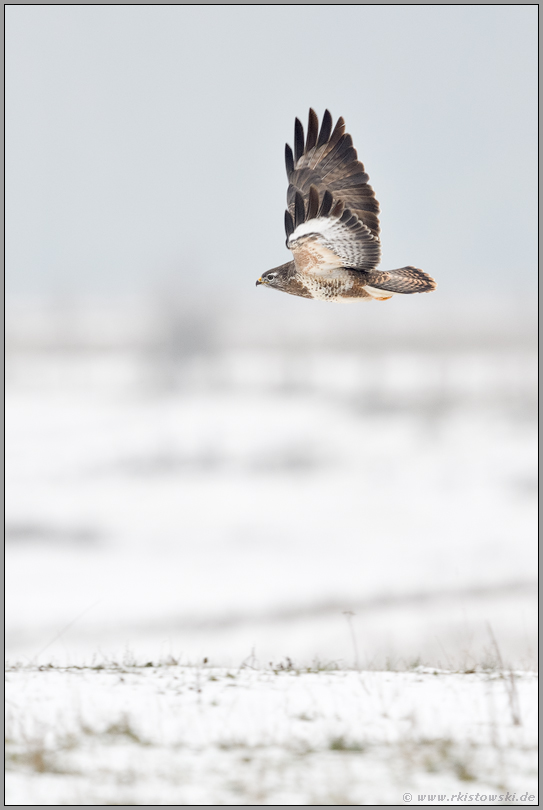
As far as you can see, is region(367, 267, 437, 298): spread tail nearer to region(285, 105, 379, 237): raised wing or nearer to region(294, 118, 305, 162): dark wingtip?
region(285, 105, 379, 237): raised wing

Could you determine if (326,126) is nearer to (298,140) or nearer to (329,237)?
(298,140)

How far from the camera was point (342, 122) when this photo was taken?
7.72m

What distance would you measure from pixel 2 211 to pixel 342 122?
364cm

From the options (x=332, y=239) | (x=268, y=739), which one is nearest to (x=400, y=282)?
(x=332, y=239)

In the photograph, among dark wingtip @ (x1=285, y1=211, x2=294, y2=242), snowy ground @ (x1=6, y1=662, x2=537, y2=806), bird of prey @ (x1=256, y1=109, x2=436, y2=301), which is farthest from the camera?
dark wingtip @ (x1=285, y1=211, x2=294, y2=242)

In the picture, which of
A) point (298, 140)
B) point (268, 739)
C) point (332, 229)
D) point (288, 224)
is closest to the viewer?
point (268, 739)

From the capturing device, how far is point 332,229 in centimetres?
698

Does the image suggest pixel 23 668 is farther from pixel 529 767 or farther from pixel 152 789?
pixel 529 767

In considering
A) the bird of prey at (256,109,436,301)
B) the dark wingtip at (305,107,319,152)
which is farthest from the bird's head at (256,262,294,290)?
the dark wingtip at (305,107,319,152)

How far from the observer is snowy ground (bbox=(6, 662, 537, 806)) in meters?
4.13

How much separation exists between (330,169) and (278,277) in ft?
4.12

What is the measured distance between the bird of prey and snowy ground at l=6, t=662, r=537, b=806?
3.80 m

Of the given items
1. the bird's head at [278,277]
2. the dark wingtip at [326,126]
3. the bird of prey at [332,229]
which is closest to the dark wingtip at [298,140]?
the bird of prey at [332,229]

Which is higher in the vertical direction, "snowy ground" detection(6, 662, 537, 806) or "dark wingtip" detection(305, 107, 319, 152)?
"dark wingtip" detection(305, 107, 319, 152)
